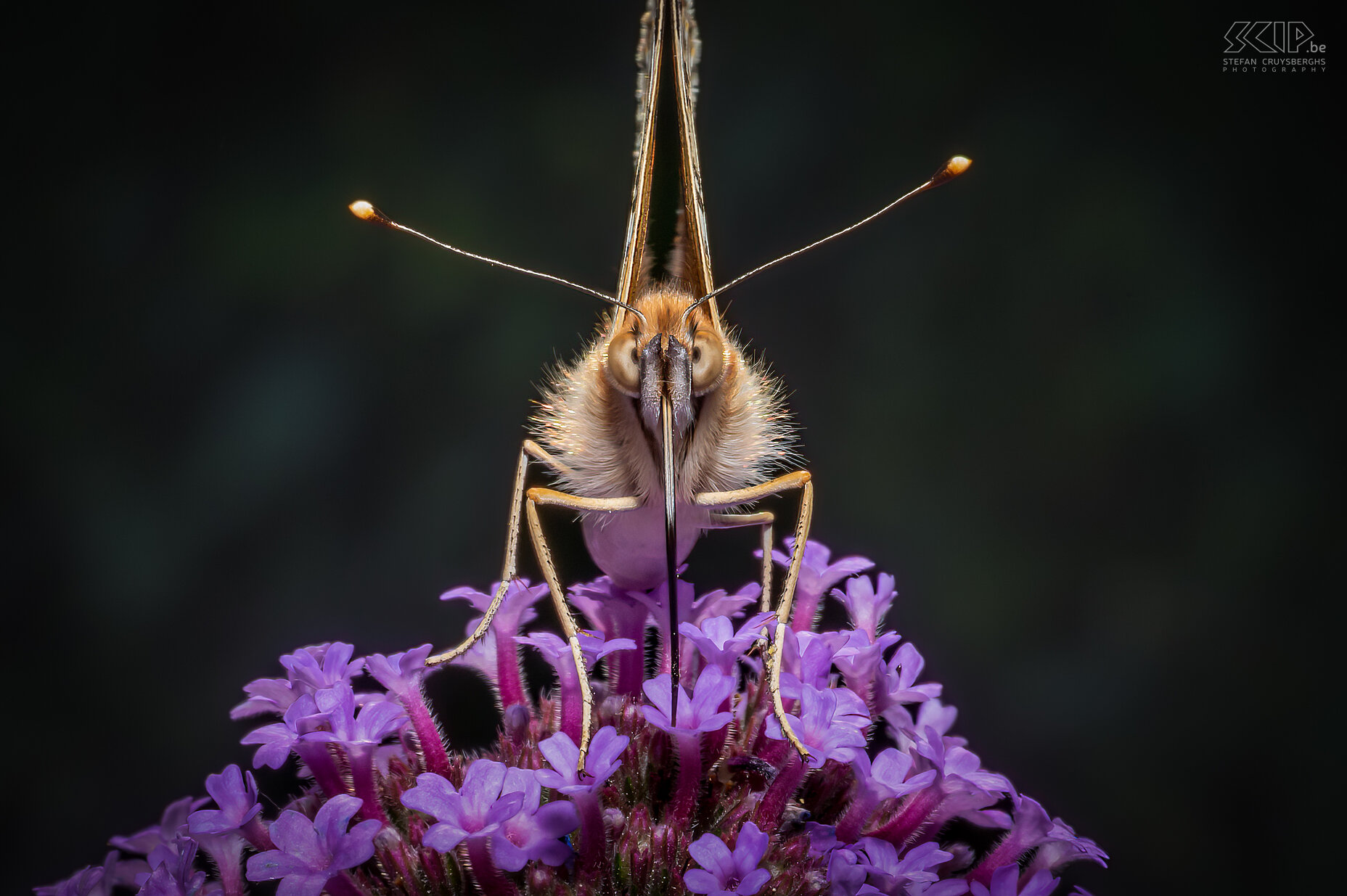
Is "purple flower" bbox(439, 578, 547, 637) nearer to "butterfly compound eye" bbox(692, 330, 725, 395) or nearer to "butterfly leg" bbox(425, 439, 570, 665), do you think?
"butterfly leg" bbox(425, 439, 570, 665)

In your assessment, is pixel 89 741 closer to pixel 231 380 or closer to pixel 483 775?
pixel 231 380

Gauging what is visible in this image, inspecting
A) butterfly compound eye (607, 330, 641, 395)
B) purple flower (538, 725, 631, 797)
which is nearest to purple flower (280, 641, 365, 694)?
purple flower (538, 725, 631, 797)

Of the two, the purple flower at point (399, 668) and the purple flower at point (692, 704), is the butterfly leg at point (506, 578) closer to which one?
the purple flower at point (399, 668)

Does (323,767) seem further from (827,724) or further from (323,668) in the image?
(827,724)

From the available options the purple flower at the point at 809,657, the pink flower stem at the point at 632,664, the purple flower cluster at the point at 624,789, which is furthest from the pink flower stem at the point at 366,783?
the purple flower at the point at 809,657

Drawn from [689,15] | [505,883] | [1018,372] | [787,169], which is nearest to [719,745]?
[505,883]

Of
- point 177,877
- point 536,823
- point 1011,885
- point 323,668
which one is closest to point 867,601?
point 1011,885
